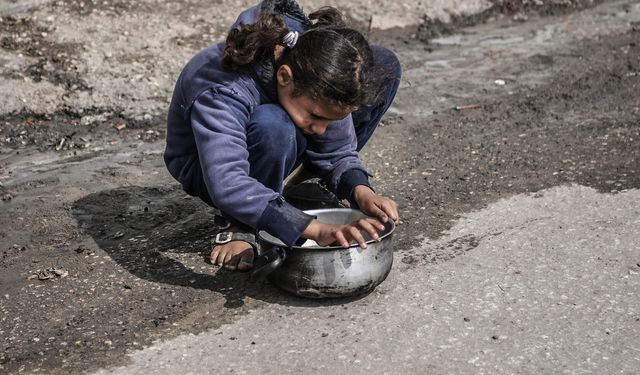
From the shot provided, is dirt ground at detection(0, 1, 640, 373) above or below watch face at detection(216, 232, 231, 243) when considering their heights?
below

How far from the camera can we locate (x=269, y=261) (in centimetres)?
267

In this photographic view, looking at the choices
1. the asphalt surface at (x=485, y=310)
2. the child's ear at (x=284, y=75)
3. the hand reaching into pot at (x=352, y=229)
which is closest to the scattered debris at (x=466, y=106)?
the asphalt surface at (x=485, y=310)

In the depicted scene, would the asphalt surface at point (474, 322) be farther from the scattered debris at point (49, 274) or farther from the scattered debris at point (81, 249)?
the scattered debris at point (81, 249)

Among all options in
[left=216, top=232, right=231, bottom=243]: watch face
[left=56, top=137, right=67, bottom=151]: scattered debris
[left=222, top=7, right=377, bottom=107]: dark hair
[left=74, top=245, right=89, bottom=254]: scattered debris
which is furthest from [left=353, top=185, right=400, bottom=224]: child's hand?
[left=56, top=137, right=67, bottom=151]: scattered debris

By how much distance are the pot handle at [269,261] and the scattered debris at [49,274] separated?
790 mm

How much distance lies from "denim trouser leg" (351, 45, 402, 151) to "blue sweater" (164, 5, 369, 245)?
17cm

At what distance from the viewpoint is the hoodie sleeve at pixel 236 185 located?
2.69 metres

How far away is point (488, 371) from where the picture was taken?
2.42 m

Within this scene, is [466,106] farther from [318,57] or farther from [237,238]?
[318,57]

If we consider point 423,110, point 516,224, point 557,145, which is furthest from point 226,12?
point 516,224

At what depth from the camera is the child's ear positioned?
2803 mm

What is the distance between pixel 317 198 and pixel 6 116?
2041mm

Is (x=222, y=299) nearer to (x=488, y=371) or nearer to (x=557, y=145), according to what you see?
(x=488, y=371)

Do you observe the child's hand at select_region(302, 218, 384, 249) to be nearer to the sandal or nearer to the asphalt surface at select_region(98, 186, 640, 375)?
the asphalt surface at select_region(98, 186, 640, 375)
